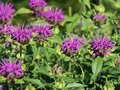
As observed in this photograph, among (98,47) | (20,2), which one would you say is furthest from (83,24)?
(20,2)

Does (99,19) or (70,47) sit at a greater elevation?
(99,19)

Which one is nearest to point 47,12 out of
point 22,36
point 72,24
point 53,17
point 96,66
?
point 53,17

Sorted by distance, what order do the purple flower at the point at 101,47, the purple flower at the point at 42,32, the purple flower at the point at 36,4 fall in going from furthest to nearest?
the purple flower at the point at 36,4, the purple flower at the point at 42,32, the purple flower at the point at 101,47

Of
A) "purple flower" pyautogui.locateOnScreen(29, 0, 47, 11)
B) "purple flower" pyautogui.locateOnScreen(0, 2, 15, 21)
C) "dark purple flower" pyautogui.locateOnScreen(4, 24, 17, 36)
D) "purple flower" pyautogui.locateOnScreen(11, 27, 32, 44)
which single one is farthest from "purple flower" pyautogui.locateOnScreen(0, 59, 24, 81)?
"purple flower" pyautogui.locateOnScreen(29, 0, 47, 11)

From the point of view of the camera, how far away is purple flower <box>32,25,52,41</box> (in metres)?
3.07

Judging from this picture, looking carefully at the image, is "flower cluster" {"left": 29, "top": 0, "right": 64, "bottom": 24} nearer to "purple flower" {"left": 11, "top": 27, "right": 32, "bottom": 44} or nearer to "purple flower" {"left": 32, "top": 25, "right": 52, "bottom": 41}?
"purple flower" {"left": 32, "top": 25, "right": 52, "bottom": 41}

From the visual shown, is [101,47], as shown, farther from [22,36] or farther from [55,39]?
[22,36]

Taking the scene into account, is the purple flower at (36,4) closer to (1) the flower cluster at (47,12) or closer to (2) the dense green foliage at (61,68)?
(1) the flower cluster at (47,12)

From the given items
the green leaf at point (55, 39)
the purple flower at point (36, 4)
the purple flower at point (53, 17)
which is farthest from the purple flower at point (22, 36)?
the purple flower at point (36, 4)

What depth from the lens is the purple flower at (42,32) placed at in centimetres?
307

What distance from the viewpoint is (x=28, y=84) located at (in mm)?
2809

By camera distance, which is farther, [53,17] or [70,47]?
[53,17]

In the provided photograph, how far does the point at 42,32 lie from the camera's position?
121 inches

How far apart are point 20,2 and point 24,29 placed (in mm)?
4603
